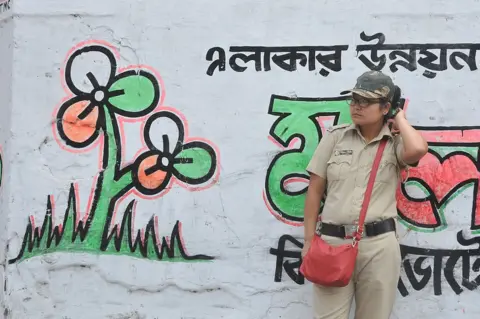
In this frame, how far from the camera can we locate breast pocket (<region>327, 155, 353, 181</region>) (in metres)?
3.55

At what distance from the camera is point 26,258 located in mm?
4258

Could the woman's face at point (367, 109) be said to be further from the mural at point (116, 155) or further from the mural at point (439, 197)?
the mural at point (116, 155)

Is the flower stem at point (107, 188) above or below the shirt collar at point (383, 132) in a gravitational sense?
below

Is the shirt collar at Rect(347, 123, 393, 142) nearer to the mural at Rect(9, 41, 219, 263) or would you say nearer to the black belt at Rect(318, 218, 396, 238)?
the black belt at Rect(318, 218, 396, 238)

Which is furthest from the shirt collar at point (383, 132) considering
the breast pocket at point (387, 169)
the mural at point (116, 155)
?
the mural at point (116, 155)

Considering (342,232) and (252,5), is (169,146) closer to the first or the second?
(252,5)

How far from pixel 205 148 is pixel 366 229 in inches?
47.7

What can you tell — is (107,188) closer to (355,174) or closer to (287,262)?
(287,262)

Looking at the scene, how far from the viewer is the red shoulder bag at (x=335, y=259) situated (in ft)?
11.0

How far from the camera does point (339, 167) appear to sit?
3.57m

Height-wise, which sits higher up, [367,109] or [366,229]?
[367,109]

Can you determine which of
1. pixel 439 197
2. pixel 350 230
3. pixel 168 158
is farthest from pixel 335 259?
pixel 168 158

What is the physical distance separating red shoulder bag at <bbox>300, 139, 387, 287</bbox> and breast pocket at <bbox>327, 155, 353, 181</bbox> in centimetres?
14

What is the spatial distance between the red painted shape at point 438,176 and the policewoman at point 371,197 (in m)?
0.39
